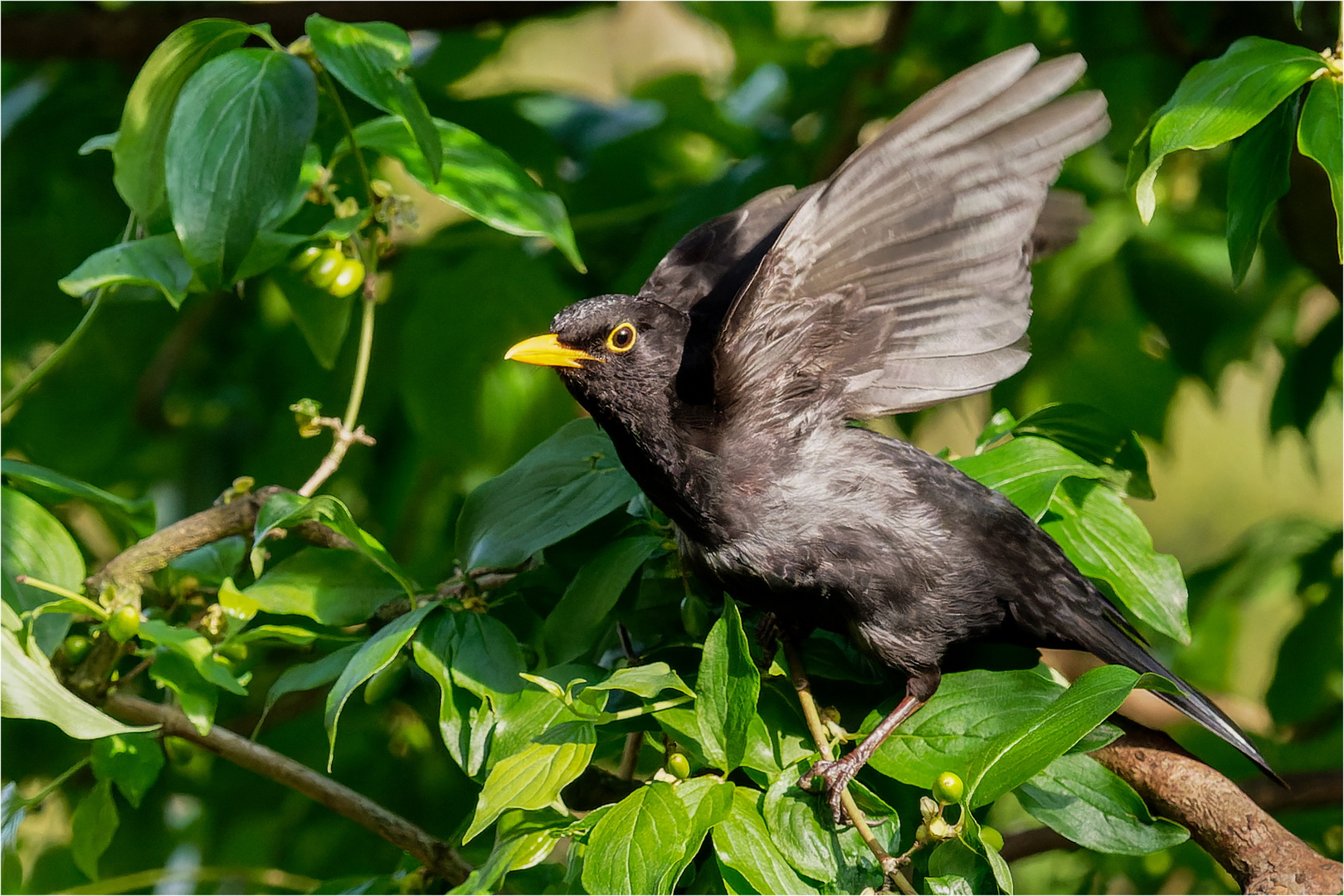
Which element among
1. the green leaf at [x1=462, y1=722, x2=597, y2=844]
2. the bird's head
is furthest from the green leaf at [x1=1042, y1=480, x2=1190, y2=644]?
the green leaf at [x1=462, y1=722, x2=597, y2=844]

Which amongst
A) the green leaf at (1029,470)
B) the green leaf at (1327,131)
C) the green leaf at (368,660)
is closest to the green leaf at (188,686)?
the green leaf at (368,660)

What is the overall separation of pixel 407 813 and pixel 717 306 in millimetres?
911

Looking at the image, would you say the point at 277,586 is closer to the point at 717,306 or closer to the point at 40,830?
the point at 717,306

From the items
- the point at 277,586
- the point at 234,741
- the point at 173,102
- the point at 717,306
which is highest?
the point at 173,102

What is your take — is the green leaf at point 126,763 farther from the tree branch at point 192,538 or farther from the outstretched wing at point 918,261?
the outstretched wing at point 918,261

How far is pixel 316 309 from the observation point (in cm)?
117

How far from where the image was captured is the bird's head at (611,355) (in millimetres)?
1034

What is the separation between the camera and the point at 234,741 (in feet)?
3.44

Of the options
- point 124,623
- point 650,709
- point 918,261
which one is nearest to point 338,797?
point 124,623

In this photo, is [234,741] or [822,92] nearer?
[234,741]

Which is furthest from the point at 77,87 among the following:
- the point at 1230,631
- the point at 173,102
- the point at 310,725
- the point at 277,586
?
the point at 1230,631

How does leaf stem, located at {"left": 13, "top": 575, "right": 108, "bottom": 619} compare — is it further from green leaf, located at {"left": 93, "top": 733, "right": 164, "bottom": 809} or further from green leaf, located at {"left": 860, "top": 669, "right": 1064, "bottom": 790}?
green leaf, located at {"left": 860, "top": 669, "right": 1064, "bottom": 790}

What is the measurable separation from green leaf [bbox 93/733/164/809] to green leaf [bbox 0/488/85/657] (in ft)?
0.35

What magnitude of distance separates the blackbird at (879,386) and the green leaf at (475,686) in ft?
0.61
